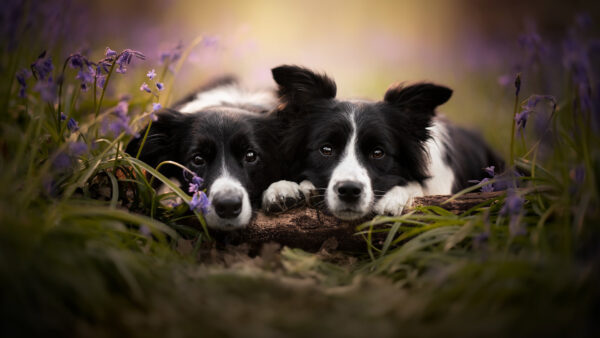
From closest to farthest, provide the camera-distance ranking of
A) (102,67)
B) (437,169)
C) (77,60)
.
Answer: (77,60), (102,67), (437,169)

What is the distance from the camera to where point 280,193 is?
3.31 meters

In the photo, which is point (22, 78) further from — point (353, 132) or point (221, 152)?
point (353, 132)

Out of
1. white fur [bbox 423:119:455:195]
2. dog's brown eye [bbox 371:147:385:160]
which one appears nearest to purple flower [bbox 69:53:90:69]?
dog's brown eye [bbox 371:147:385:160]

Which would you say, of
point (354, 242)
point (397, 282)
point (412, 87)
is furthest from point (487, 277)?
point (412, 87)

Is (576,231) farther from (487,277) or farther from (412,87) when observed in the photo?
(412,87)

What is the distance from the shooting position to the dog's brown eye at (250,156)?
3562 mm

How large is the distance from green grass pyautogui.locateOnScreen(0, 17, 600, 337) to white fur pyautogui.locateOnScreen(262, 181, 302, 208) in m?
0.49

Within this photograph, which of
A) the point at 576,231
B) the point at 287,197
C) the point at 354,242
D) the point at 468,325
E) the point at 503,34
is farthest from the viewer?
the point at 503,34

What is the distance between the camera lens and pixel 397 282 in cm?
250

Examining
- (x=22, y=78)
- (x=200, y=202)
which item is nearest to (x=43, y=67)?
(x=22, y=78)

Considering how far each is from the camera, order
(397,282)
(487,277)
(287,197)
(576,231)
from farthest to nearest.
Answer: (287,197), (397,282), (576,231), (487,277)

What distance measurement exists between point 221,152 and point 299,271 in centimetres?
126

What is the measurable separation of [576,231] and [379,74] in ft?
25.1

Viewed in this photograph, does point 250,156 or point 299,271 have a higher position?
point 250,156
